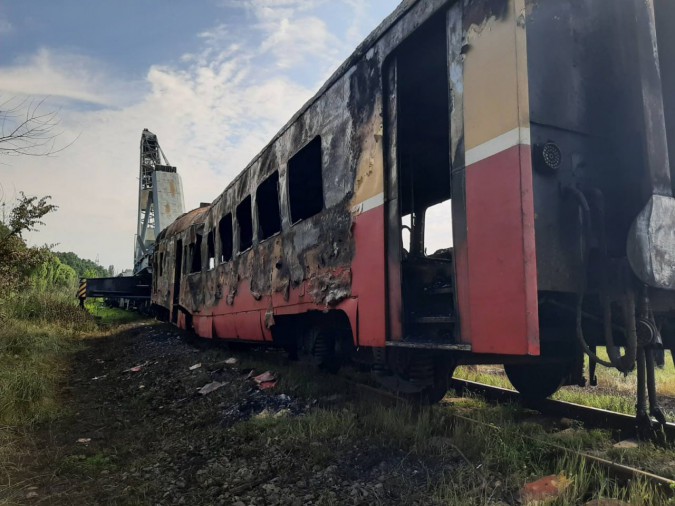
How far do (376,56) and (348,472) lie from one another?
3122 millimetres

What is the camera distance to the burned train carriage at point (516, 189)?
2.75 metres

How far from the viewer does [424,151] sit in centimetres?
552

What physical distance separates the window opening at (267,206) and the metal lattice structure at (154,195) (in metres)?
19.2

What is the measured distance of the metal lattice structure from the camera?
1064 inches

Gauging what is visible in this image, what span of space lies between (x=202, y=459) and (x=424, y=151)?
3.75 m

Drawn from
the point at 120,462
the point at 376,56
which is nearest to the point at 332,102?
the point at 376,56

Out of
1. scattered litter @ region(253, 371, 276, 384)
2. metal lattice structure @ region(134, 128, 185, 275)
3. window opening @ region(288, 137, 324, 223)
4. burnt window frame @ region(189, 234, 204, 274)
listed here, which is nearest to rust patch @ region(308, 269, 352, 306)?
window opening @ region(288, 137, 324, 223)

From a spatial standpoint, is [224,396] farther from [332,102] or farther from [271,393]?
[332,102]

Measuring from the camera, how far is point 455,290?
314 centimetres

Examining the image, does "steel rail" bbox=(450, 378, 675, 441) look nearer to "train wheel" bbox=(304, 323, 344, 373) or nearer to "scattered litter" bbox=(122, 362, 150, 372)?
"train wheel" bbox=(304, 323, 344, 373)

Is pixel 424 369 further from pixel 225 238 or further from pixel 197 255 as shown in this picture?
pixel 197 255

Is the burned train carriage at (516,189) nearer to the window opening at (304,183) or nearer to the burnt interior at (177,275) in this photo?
the window opening at (304,183)

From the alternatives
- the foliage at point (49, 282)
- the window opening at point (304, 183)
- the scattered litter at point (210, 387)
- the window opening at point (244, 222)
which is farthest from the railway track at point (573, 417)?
the foliage at point (49, 282)

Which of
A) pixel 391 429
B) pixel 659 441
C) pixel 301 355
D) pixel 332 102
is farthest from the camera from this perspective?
pixel 301 355
